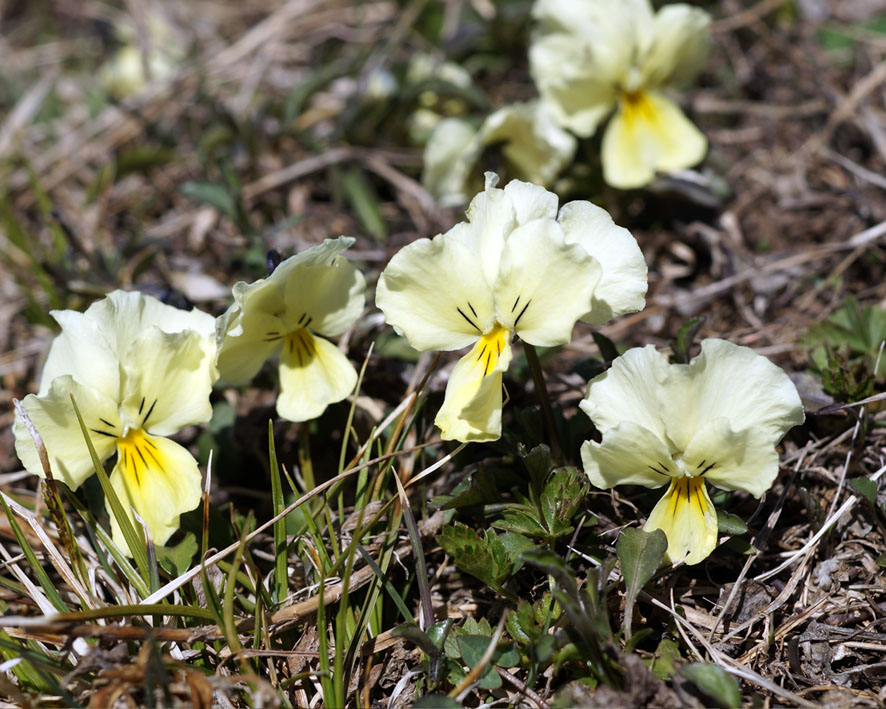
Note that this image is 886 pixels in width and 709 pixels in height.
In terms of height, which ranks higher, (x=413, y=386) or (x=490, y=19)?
(x=490, y=19)

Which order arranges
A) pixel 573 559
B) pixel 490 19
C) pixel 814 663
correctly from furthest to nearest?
1. pixel 490 19
2. pixel 573 559
3. pixel 814 663

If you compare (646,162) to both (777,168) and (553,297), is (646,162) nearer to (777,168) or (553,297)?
(777,168)

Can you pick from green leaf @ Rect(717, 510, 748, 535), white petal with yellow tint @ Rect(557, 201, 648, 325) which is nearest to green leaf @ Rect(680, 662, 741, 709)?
green leaf @ Rect(717, 510, 748, 535)

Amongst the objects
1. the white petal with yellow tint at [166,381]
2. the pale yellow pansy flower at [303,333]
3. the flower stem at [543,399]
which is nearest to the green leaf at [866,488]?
the flower stem at [543,399]

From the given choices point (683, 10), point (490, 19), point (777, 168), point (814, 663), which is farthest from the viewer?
point (490, 19)

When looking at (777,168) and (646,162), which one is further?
(777,168)

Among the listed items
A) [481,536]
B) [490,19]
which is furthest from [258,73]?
[481,536]

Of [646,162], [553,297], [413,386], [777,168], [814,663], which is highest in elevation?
[553,297]
